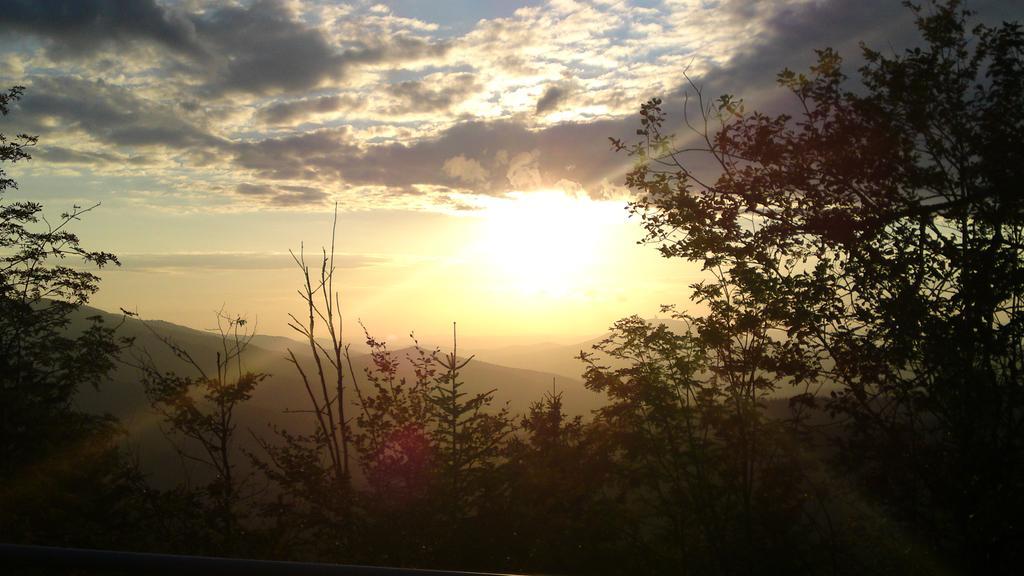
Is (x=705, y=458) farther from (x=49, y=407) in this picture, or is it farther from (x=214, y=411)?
(x=49, y=407)

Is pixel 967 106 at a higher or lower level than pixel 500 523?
higher

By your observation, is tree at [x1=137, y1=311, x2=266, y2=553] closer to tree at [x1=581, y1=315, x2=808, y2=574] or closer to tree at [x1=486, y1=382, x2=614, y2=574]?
tree at [x1=486, y1=382, x2=614, y2=574]

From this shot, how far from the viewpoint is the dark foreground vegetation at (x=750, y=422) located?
20.7ft

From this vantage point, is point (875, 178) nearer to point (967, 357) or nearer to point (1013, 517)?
point (967, 357)

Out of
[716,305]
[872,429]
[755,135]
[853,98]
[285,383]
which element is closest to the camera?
[872,429]

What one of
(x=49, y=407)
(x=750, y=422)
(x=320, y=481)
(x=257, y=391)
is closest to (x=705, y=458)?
(x=750, y=422)

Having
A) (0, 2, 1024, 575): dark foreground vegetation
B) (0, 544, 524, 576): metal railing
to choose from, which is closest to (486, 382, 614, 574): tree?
(0, 2, 1024, 575): dark foreground vegetation

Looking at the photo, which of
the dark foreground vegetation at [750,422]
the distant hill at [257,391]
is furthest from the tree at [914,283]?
the distant hill at [257,391]

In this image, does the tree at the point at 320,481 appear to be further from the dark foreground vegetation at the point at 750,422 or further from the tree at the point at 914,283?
the tree at the point at 914,283

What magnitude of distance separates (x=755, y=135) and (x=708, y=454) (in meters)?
4.27

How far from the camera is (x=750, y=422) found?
29.5ft

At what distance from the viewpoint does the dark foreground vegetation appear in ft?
20.7

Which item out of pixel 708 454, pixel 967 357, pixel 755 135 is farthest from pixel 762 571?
pixel 755 135

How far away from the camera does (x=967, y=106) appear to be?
22.5ft
